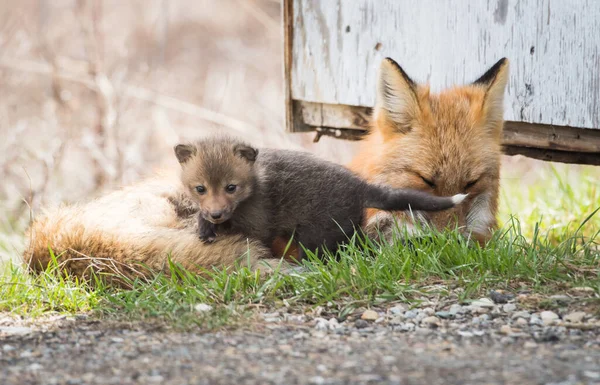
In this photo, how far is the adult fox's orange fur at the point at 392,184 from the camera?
4.47m

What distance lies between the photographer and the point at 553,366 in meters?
2.72

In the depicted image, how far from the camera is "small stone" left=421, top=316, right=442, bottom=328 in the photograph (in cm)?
345

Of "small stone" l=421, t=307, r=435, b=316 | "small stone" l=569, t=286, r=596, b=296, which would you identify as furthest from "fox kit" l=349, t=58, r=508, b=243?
"small stone" l=421, t=307, r=435, b=316

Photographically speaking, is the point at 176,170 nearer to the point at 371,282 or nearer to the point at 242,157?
the point at 242,157

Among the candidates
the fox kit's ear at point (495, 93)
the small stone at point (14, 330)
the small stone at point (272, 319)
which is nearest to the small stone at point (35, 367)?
the small stone at point (14, 330)

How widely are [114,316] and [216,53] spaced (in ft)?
38.9

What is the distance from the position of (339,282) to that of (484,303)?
2.53 feet

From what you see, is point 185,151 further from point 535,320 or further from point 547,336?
point 547,336

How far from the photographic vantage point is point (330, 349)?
311 centimetres

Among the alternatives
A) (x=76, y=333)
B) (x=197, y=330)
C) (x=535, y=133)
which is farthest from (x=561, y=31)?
(x=76, y=333)

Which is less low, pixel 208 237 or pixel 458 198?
pixel 458 198

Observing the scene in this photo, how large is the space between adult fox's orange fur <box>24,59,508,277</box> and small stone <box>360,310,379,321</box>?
1042mm

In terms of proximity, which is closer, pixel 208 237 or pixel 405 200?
pixel 405 200

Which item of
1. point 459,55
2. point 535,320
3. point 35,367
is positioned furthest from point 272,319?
point 459,55
